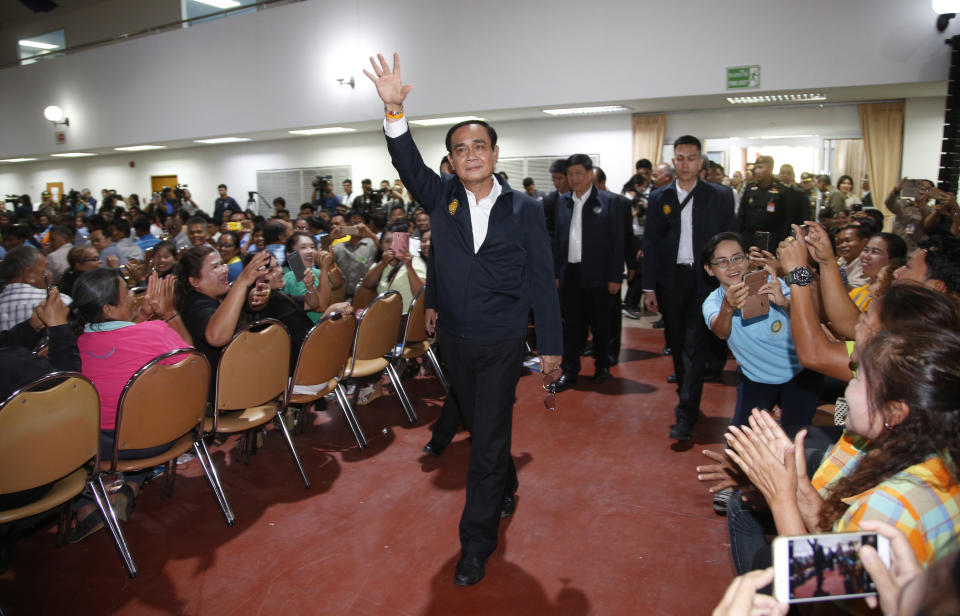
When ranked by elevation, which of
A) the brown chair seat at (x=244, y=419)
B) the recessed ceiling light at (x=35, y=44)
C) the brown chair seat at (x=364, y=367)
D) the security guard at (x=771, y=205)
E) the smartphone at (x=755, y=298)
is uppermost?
the recessed ceiling light at (x=35, y=44)

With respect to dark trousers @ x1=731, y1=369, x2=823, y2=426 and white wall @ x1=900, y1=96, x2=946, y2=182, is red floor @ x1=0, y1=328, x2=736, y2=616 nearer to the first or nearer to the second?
dark trousers @ x1=731, y1=369, x2=823, y2=426

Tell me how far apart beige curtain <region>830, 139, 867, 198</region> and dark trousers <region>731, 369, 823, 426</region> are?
783cm

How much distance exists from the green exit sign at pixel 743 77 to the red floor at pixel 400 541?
595cm

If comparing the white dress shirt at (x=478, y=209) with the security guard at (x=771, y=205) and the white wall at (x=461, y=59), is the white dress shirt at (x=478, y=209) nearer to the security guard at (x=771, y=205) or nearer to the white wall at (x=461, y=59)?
the security guard at (x=771, y=205)

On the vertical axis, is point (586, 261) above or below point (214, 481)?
above

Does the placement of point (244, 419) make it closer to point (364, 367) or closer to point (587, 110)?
point (364, 367)

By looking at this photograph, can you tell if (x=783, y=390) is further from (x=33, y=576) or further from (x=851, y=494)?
(x=33, y=576)

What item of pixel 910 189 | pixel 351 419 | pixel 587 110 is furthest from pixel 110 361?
pixel 587 110

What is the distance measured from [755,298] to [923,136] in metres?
8.38

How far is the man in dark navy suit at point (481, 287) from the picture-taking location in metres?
2.43

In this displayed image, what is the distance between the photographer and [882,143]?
352 inches

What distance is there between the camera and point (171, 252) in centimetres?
503

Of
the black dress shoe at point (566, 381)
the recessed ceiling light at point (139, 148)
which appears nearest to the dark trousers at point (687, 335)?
the black dress shoe at point (566, 381)

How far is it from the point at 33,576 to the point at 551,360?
90.9 inches
